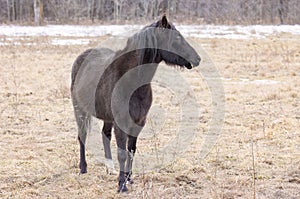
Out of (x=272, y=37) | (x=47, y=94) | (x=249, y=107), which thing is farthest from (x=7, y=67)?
(x=272, y=37)

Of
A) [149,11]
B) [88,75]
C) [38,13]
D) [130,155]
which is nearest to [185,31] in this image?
A: [149,11]

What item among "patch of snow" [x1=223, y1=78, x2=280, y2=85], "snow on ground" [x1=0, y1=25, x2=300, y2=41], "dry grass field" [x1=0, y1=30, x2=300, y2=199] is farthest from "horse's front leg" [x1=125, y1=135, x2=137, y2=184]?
"snow on ground" [x1=0, y1=25, x2=300, y2=41]

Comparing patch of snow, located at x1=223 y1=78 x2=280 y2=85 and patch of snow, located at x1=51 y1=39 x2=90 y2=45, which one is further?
patch of snow, located at x1=51 y1=39 x2=90 y2=45

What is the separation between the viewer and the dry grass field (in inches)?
177

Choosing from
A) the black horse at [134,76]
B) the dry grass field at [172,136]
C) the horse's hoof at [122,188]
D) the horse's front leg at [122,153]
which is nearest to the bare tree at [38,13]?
the dry grass field at [172,136]

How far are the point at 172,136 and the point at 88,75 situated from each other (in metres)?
1.96

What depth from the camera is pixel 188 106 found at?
8.33 m

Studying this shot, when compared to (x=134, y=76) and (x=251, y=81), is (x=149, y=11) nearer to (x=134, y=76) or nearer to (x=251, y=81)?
(x=251, y=81)

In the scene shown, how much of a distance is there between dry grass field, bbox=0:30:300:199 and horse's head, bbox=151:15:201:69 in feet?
3.99

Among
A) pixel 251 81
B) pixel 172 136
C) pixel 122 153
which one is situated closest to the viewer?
pixel 122 153

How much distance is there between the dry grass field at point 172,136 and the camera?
14.7 ft

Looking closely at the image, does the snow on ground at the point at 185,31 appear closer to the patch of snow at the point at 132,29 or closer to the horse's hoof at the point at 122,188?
the patch of snow at the point at 132,29

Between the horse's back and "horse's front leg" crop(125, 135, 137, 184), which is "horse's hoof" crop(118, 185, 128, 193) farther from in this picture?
the horse's back

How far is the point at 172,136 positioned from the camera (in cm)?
652
